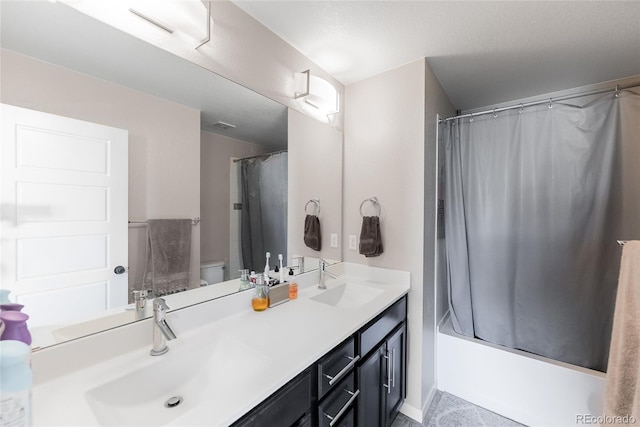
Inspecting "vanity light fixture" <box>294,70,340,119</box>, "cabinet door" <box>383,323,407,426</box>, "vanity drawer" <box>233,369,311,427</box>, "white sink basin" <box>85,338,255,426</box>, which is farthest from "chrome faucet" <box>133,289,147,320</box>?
"vanity light fixture" <box>294,70,340,119</box>

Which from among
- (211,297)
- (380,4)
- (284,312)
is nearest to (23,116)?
(211,297)

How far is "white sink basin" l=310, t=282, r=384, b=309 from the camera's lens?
168 centimetres

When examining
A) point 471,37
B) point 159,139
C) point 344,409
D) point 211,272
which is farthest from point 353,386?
point 471,37

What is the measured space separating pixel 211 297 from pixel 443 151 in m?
1.96

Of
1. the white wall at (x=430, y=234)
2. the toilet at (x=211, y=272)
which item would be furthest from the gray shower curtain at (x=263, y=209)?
the white wall at (x=430, y=234)

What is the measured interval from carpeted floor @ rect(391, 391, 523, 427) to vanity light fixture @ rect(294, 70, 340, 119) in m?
2.17

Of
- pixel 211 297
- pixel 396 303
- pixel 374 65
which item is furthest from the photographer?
pixel 374 65

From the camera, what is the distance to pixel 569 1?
1.25 metres

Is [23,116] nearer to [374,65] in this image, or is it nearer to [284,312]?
[284,312]

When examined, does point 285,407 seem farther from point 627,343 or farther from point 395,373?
point 627,343

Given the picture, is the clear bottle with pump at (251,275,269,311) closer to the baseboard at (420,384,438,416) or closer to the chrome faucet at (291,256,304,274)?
the chrome faucet at (291,256,304,274)

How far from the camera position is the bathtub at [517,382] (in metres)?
1.59

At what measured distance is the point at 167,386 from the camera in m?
0.85

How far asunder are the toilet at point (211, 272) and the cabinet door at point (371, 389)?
0.80 meters
